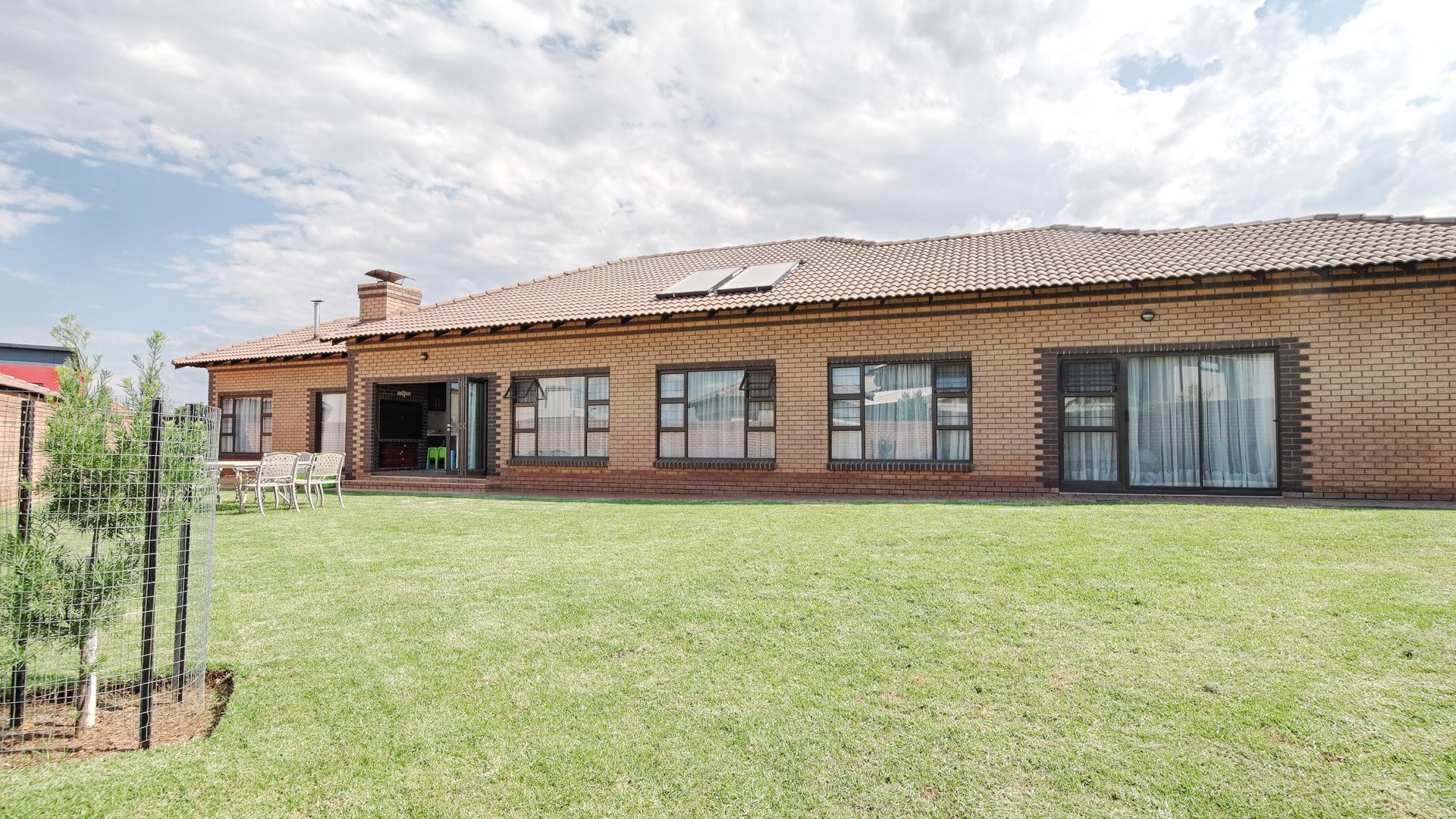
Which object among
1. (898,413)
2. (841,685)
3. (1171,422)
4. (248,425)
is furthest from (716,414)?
(248,425)

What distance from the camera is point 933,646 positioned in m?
4.21

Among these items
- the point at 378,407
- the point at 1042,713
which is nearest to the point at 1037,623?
the point at 1042,713

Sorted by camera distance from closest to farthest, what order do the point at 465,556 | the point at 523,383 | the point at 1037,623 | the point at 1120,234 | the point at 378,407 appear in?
the point at 1037,623 → the point at 465,556 → the point at 1120,234 → the point at 523,383 → the point at 378,407

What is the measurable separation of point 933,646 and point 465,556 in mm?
4601

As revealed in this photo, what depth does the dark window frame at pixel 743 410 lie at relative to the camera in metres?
12.7

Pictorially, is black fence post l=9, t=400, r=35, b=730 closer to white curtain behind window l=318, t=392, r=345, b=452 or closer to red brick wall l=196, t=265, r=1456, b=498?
red brick wall l=196, t=265, r=1456, b=498

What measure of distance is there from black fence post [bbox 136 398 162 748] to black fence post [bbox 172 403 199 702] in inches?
4.3

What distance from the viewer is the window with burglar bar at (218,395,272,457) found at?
19.7m

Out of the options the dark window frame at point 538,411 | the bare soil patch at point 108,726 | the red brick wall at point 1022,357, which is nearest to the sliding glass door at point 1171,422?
the red brick wall at point 1022,357

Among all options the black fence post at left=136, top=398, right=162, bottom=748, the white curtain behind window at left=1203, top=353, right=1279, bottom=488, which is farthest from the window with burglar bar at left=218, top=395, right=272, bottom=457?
the white curtain behind window at left=1203, top=353, right=1279, bottom=488

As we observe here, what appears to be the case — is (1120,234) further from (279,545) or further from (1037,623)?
(279,545)

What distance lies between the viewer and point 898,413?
12.0 meters

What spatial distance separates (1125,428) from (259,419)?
20004 mm

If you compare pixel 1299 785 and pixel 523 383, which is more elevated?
pixel 523 383
